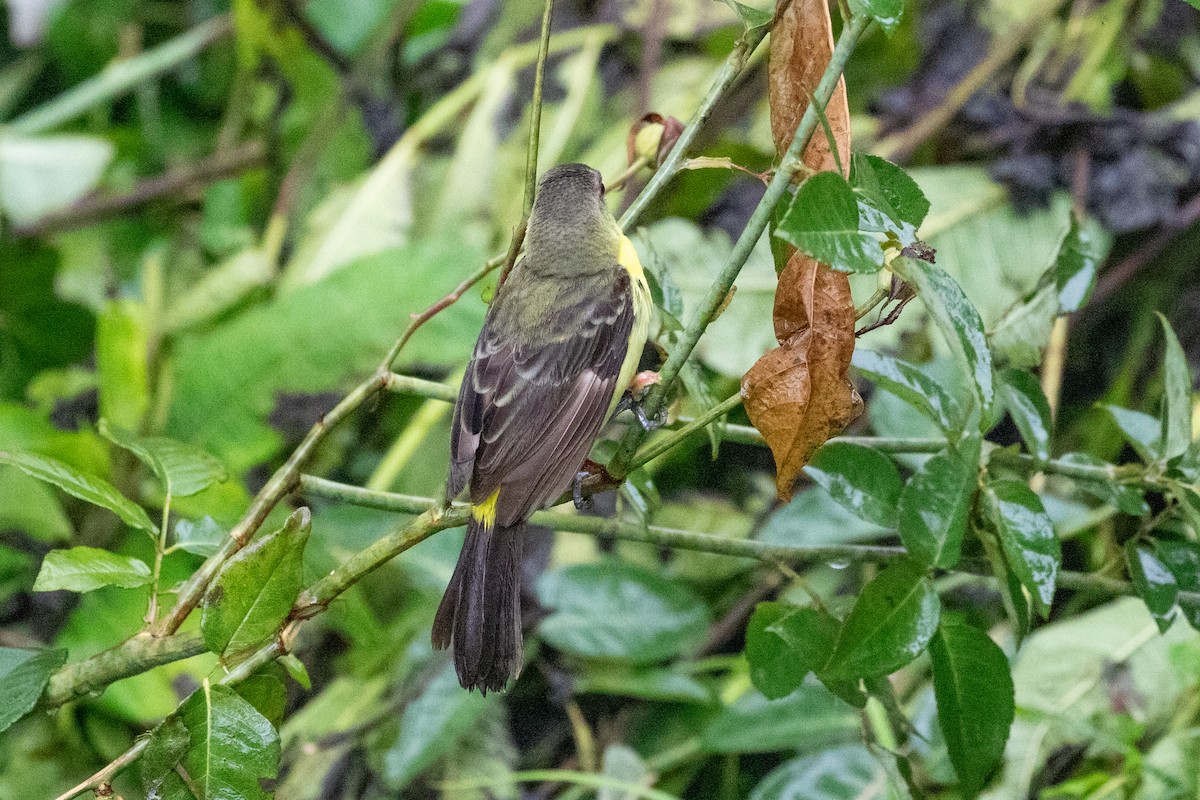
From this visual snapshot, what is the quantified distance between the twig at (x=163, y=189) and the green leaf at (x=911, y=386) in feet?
7.75

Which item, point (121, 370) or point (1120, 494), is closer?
point (1120, 494)

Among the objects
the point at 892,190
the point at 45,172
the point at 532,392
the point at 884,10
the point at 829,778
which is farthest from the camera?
the point at 45,172

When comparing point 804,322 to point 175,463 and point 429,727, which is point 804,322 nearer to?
point 175,463

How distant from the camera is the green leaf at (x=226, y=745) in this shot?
2.89 ft

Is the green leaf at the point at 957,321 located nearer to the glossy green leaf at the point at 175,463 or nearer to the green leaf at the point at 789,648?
the green leaf at the point at 789,648

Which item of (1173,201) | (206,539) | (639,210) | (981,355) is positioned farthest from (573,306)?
(1173,201)

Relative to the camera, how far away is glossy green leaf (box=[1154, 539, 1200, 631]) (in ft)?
3.67

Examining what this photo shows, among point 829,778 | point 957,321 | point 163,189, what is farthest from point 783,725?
point 163,189

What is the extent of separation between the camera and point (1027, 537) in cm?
96

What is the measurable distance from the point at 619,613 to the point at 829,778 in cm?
43

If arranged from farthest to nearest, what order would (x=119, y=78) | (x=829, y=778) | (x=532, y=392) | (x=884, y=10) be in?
(x=119, y=78) < (x=829, y=778) < (x=532, y=392) < (x=884, y=10)

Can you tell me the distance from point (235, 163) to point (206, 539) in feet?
7.08

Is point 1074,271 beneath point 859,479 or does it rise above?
above

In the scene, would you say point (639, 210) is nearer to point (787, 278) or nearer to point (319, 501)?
point (787, 278)
